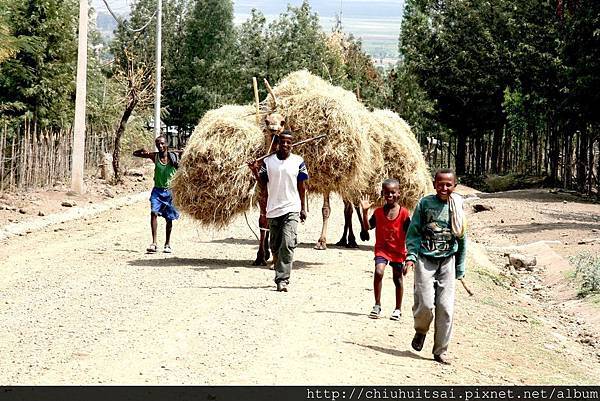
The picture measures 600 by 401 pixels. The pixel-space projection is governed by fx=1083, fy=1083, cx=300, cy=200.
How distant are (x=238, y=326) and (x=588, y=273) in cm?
750

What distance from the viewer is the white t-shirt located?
12992mm

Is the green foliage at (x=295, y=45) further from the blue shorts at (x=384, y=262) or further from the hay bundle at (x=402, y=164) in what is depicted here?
the blue shorts at (x=384, y=262)

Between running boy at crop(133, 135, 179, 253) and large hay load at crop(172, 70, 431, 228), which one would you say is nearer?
large hay load at crop(172, 70, 431, 228)

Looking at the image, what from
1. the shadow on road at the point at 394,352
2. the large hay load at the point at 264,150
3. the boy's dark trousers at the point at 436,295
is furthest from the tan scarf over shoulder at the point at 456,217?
the large hay load at the point at 264,150

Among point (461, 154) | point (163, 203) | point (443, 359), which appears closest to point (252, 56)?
point (461, 154)

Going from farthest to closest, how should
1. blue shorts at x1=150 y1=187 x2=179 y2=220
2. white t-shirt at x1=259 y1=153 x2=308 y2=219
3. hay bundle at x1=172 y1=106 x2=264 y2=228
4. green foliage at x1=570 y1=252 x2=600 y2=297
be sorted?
blue shorts at x1=150 y1=187 x2=179 y2=220
green foliage at x1=570 y1=252 x2=600 y2=297
hay bundle at x1=172 y1=106 x2=264 y2=228
white t-shirt at x1=259 y1=153 x2=308 y2=219

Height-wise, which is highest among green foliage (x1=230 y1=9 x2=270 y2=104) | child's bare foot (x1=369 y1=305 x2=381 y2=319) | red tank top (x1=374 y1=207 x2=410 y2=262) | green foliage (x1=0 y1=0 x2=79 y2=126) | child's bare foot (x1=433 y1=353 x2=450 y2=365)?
green foliage (x1=230 y1=9 x2=270 y2=104)

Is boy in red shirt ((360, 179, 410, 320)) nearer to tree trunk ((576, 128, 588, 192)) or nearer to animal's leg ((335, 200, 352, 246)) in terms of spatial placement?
animal's leg ((335, 200, 352, 246))

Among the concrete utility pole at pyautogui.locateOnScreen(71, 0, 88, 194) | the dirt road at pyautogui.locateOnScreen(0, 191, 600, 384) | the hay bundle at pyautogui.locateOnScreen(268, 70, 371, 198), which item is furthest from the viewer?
the concrete utility pole at pyautogui.locateOnScreen(71, 0, 88, 194)

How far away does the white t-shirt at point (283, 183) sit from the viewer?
13.0 metres

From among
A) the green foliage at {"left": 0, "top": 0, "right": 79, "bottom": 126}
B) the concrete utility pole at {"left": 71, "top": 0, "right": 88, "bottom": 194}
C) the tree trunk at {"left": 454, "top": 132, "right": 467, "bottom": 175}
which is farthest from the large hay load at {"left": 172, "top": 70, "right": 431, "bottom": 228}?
the tree trunk at {"left": 454, "top": 132, "right": 467, "bottom": 175}

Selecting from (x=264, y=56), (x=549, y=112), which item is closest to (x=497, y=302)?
(x=549, y=112)

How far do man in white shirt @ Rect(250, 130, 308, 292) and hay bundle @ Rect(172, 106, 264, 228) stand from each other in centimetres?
178

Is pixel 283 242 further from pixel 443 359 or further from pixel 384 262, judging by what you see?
pixel 443 359
